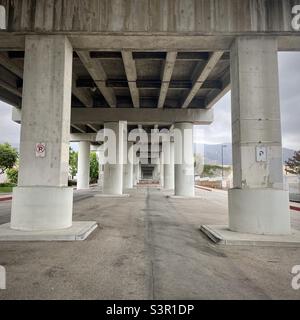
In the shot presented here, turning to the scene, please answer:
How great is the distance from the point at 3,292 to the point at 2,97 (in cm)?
1683

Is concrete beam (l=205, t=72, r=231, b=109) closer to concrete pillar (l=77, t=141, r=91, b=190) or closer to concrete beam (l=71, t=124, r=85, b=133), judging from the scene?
concrete beam (l=71, t=124, r=85, b=133)

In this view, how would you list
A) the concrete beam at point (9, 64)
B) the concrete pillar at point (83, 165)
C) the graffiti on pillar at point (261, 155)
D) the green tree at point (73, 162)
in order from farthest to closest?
the green tree at point (73, 162)
the concrete pillar at point (83, 165)
the concrete beam at point (9, 64)
the graffiti on pillar at point (261, 155)

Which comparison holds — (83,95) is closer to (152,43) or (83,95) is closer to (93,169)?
(152,43)

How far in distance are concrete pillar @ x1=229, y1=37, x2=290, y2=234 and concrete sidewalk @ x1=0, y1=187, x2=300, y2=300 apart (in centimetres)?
130

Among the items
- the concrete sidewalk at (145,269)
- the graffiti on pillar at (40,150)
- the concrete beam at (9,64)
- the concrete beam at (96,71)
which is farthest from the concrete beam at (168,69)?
the concrete sidewalk at (145,269)

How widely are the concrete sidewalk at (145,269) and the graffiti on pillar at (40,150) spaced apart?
248cm

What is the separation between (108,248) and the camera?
20.5 ft

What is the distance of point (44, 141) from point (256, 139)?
5.98 m

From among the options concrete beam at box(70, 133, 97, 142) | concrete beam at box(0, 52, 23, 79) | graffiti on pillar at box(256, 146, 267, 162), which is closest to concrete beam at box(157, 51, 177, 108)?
graffiti on pillar at box(256, 146, 267, 162)

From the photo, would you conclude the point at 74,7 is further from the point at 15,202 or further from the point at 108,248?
the point at 108,248

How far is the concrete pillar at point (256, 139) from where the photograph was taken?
744cm

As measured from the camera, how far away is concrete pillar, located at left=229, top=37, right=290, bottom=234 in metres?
7.44

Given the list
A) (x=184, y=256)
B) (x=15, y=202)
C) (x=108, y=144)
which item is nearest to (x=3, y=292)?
(x=184, y=256)

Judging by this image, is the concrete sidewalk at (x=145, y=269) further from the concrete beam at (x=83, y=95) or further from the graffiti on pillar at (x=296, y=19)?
the concrete beam at (x=83, y=95)
